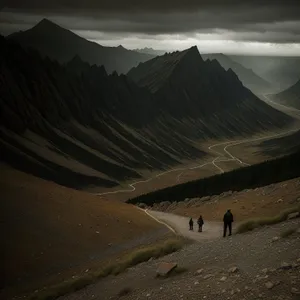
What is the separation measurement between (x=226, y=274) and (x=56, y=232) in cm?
1868

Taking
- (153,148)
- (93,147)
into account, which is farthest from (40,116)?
(153,148)

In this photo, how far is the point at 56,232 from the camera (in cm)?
2953

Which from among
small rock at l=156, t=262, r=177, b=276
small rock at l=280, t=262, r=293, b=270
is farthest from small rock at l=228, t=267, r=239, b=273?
small rock at l=156, t=262, r=177, b=276

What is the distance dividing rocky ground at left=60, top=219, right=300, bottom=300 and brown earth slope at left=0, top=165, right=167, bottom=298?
25.9ft

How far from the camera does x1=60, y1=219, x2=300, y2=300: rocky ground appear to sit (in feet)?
39.7

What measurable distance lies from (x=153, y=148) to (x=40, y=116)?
146 feet

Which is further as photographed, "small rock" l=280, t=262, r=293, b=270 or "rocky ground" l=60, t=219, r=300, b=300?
"small rock" l=280, t=262, r=293, b=270

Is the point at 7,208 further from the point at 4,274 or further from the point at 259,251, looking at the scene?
the point at 259,251

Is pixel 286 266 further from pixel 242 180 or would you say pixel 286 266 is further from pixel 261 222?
pixel 242 180

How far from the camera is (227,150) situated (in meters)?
177

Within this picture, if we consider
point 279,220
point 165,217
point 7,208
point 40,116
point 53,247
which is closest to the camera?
point 279,220

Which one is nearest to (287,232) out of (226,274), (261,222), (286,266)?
(286,266)

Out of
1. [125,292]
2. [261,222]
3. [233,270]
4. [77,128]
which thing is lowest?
[125,292]

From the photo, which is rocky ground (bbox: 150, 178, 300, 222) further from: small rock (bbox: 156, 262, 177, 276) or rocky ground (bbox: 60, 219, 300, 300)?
small rock (bbox: 156, 262, 177, 276)
